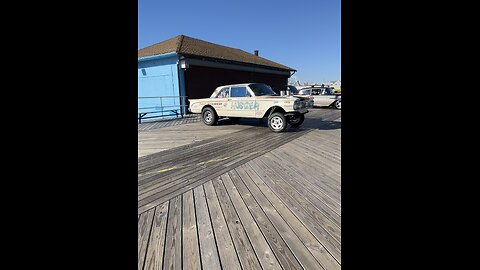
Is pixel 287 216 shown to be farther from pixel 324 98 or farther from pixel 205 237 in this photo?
pixel 324 98

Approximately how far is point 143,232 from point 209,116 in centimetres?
815

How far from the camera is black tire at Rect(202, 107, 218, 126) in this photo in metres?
10.2

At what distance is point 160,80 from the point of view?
1628 cm

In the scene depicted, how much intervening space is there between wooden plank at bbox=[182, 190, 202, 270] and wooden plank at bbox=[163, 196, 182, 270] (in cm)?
5

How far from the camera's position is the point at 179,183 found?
3.87 meters

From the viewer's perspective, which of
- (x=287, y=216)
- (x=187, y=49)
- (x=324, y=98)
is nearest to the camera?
(x=287, y=216)

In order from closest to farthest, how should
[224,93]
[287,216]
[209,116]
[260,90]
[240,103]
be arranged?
[287,216] < [240,103] < [260,90] < [224,93] < [209,116]

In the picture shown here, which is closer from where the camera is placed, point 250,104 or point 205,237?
point 205,237

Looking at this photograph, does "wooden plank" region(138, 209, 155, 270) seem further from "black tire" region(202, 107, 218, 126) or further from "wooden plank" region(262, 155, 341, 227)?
"black tire" region(202, 107, 218, 126)

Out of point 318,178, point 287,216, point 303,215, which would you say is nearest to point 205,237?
point 287,216

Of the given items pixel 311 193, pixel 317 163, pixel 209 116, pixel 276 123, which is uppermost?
pixel 209 116
